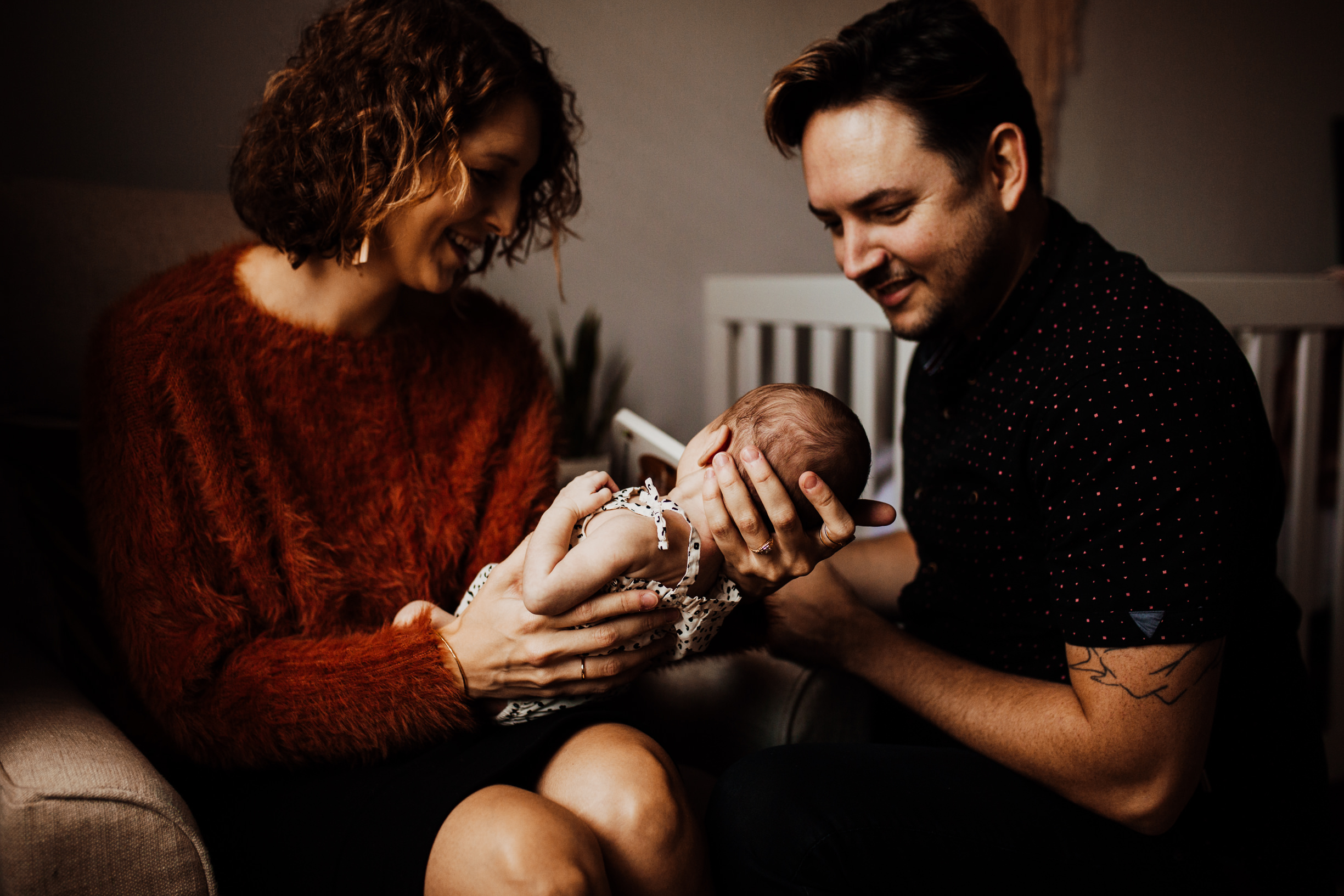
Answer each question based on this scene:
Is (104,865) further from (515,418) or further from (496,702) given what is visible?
(515,418)

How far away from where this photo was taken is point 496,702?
1.05m

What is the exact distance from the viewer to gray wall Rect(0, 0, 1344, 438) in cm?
156

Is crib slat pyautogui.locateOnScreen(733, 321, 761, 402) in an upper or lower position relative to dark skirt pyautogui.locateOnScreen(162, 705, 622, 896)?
upper

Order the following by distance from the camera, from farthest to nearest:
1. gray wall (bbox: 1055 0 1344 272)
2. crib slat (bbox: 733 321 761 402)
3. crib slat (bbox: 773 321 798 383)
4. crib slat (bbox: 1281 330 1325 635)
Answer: gray wall (bbox: 1055 0 1344 272), crib slat (bbox: 733 321 761 402), crib slat (bbox: 773 321 798 383), crib slat (bbox: 1281 330 1325 635)

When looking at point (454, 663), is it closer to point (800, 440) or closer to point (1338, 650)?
point (800, 440)

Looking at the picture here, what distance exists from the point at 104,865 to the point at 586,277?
5.64 ft

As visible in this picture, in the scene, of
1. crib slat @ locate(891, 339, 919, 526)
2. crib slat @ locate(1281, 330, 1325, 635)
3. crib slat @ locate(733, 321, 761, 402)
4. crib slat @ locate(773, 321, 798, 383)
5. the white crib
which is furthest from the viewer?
crib slat @ locate(733, 321, 761, 402)

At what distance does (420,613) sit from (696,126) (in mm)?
1700

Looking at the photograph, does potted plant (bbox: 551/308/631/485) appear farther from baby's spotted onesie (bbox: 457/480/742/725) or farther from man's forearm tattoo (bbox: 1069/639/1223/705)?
man's forearm tattoo (bbox: 1069/639/1223/705)

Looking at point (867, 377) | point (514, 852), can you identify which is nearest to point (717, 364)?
point (867, 377)

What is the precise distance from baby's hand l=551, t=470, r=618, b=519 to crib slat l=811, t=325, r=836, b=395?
0.98 meters

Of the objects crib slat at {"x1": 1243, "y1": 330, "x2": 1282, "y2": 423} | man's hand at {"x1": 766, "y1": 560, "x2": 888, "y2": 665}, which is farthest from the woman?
crib slat at {"x1": 1243, "y1": 330, "x2": 1282, "y2": 423}

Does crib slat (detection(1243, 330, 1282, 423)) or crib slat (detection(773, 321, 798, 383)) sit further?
crib slat (detection(773, 321, 798, 383))

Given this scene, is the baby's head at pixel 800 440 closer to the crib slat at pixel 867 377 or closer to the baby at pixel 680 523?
the baby at pixel 680 523
